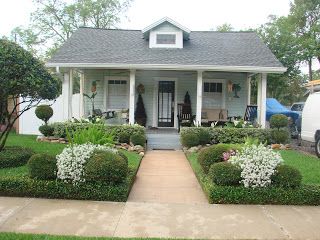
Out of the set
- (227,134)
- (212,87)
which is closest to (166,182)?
(227,134)

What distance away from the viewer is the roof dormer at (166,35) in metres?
16.8

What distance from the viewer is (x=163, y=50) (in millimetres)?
16438

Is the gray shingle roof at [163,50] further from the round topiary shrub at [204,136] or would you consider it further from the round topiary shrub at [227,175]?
the round topiary shrub at [227,175]

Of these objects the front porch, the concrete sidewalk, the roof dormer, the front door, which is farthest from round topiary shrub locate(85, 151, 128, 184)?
the roof dormer

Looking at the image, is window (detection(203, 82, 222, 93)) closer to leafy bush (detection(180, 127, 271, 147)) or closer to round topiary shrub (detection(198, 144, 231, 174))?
leafy bush (detection(180, 127, 271, 147))

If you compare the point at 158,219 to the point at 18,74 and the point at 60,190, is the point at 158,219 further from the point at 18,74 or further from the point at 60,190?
the point at 18,74

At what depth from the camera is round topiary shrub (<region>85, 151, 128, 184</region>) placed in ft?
21.8

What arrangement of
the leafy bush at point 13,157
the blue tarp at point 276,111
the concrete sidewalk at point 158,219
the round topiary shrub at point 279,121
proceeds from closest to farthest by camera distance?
the concrete sidewalk at point 158,219 → the leafy bush at point 13,157 → the round topiary shrub at point 279,121 → the blue tarp at point 276,111

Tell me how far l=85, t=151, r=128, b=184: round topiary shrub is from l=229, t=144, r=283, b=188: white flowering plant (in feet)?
7.11

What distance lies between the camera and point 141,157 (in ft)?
36.3

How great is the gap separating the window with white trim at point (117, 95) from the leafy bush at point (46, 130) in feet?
13.1

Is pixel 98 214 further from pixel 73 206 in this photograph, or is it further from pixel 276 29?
pixel 276 29

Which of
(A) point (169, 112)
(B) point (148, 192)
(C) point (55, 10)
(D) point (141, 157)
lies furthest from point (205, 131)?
(C) point (55, 10)

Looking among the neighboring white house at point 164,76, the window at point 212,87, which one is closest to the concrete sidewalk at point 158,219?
the neighboring white house at point 164,76
